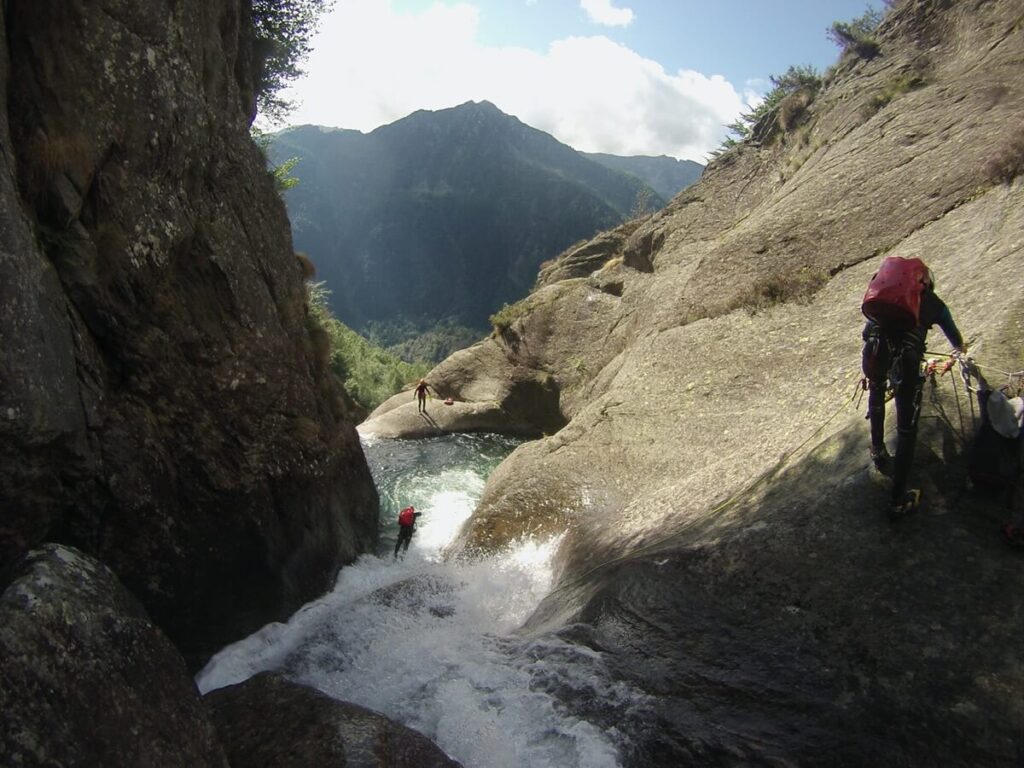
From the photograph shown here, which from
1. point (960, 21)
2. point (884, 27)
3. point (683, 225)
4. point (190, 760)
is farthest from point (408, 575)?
point (884, 27)

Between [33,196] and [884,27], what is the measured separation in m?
29.2

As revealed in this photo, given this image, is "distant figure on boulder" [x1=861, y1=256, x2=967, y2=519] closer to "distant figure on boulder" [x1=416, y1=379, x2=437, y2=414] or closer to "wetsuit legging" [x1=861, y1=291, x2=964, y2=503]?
"wetsuit legging" [x1=861, y1=291, x2=964, y2=503]

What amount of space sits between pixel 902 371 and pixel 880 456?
1138 mm

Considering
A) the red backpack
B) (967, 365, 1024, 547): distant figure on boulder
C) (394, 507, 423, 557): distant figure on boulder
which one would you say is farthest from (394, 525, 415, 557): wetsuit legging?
(967, 365, 1024, 547): distant figure on boulder

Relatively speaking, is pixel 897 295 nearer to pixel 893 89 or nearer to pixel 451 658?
pixel 451 658

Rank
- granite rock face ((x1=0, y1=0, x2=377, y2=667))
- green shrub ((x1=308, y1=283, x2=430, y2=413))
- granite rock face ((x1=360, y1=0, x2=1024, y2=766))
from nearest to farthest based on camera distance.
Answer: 1. granite rock face ((x1=360, y1=0, x2=1024, y2=766))
2. granite rock face ((x1=0, y1=0, x2=377, y2=667))
3. green shrub ((x1=308, y1=283, x2=430, y2=413))

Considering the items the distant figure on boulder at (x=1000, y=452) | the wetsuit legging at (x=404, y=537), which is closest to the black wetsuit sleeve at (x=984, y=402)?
the distant figure on boulder at (x=1000, y=452)

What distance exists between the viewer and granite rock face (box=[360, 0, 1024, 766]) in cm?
524

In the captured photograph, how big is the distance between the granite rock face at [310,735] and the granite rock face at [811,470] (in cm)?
233

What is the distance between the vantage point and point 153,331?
8.59m

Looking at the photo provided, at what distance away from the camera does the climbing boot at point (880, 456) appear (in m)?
6.77

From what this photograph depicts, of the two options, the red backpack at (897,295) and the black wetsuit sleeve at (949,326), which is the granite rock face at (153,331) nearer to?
the red backpack at (897,295)

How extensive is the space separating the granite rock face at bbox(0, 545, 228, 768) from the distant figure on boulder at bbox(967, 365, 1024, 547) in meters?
7.94

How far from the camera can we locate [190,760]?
5125 millimetres
